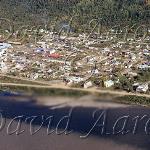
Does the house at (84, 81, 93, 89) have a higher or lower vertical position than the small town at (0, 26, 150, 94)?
lower

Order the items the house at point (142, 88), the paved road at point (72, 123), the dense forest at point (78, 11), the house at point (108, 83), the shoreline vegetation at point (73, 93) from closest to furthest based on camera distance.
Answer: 1. the paved road at point (72, 123)
2. the shoreline vegetation at point (73, 93)
3. the house at point (142, 88)
4. the house at point (108, 83)
5. the dense forest at point (78, 11)

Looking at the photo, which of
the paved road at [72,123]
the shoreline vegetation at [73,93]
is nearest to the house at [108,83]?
the shoreline vegetation at [73,93]

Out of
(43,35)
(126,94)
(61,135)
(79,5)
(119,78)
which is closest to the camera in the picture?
(61,135)

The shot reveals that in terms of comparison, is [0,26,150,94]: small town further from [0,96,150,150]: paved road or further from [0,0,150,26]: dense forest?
[0,0,150,26]: dense forest

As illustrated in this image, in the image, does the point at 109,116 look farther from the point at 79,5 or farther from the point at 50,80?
the point at 79,5

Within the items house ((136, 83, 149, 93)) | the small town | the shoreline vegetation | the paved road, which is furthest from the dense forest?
the paved road

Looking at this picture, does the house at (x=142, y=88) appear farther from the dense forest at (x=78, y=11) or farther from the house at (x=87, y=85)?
the dense forest at (x=78, y=11)

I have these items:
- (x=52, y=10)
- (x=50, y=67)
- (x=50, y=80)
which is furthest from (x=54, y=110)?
(x=52, y=10)
